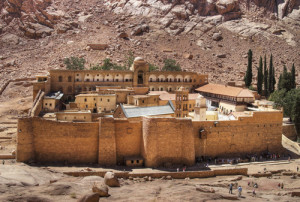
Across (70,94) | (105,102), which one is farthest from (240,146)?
(70,94)

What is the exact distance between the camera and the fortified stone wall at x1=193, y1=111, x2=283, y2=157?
28.0 m

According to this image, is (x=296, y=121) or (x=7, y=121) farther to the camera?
(x=296, y=121)

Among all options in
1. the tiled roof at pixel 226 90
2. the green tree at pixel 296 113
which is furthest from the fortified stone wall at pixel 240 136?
the green tree at pixel 296 113

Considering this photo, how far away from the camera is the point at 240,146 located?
1155 inches

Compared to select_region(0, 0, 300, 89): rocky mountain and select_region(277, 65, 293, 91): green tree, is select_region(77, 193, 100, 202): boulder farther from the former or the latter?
select_region(0, 0, 300, 89): rocky mountain

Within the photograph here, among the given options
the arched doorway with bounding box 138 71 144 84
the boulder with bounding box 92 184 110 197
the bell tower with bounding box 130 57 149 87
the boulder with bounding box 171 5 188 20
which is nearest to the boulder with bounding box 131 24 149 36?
the boulder with bounding box 171 5 188 20

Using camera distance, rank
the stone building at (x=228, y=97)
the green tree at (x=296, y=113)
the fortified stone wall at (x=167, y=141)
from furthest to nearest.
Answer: the green tree at (x=296, y=113) < the stone building at (x=228, y=97) < the fortified stone wall at (x=167, y=141)

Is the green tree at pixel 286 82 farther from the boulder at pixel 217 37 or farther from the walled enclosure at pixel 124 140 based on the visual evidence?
the boulder at pixel 217 37

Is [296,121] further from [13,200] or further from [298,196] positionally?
[13,200]

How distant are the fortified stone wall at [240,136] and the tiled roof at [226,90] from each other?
9.28 m

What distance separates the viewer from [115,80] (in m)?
46.8

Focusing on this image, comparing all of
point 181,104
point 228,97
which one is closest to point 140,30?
Answer: point 228,97

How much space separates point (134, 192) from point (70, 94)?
89.8 ft

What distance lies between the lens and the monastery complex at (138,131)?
24.6m
